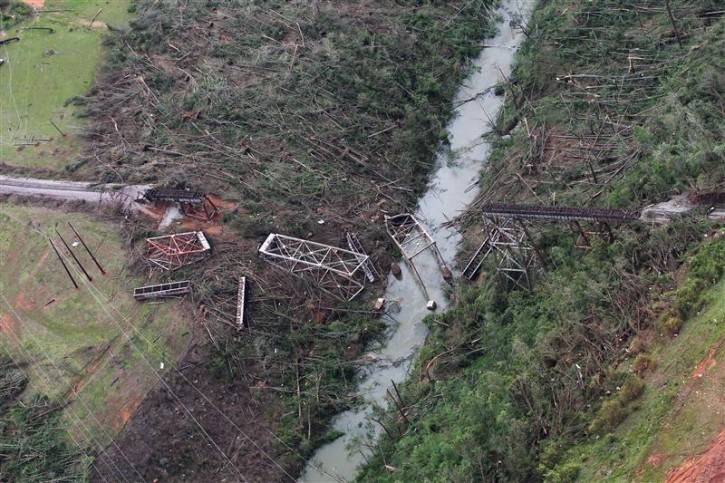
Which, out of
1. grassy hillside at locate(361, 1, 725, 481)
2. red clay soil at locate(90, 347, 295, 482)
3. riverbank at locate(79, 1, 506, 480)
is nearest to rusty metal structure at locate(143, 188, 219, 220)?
riverbank at locate(79, 1, 506, 480)

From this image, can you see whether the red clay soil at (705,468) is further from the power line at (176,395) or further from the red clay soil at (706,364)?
the power line at (176,395)

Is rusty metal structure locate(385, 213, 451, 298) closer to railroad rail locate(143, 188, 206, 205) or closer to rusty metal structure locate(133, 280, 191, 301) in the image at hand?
railroad rail locate(143, 188, 206, 205)

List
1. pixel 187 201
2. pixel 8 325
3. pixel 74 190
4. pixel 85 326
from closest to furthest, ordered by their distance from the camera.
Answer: pixel 85 326
pixel 8 325
pixel 187 201
pixel 74 190

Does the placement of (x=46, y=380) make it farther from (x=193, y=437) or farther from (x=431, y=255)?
(x=431, y=255)

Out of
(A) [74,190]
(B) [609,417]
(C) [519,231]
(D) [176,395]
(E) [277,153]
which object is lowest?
(D) [176,395]

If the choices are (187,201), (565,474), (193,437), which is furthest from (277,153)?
(565,474)

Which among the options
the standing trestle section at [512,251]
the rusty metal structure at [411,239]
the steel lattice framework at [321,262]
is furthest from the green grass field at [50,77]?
the standing trestle section at [512,251]

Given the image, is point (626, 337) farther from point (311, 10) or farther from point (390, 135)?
point (311, 10)
